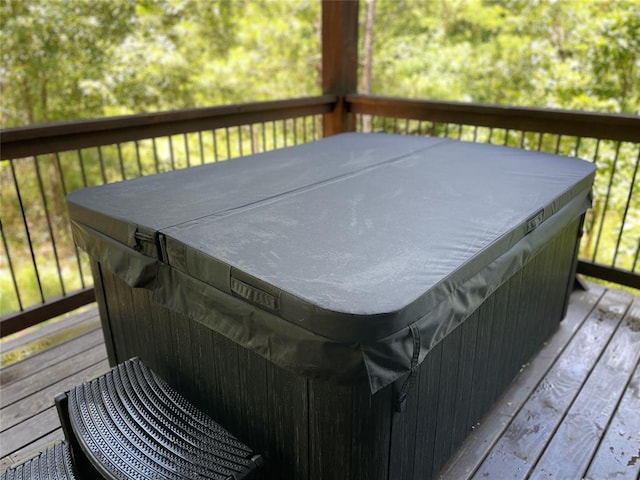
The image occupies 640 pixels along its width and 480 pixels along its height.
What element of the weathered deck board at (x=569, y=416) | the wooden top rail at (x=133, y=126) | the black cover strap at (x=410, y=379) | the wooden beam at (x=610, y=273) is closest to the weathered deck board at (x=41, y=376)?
the wooden top rail at (x=133, y=126)

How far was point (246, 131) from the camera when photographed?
10.9 meters

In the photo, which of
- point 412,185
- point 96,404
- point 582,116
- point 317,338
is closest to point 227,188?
point 412,185

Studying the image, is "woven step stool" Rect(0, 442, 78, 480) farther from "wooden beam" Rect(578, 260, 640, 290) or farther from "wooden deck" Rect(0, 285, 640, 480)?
"wooden beam" Rect(578, 260, 640, 290)

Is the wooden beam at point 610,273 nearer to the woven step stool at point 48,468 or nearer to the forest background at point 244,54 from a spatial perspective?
the woven step stool at point 48,468

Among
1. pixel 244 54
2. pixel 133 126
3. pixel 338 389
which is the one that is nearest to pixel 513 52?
pixel 244 54

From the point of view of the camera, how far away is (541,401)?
2320 mm

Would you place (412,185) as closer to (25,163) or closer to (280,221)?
(280,221)

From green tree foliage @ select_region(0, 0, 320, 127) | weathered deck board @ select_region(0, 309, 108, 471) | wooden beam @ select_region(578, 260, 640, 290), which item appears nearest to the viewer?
weathered deck board @ select_region(0, 309, 108, 471)

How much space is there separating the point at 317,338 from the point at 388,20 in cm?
1132

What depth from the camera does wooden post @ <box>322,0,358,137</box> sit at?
13.1ft

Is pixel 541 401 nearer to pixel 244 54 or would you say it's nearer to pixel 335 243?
pixel 335 243

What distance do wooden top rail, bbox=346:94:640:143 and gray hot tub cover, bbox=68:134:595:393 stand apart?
507 millimetres

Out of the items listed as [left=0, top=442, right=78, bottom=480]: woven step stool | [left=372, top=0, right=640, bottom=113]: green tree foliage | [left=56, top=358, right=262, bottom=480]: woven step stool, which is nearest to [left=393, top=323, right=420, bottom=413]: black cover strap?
[left=56, top=358, right=262, bottom=480]: woven step stool

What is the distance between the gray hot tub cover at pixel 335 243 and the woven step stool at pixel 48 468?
586 millimetres
